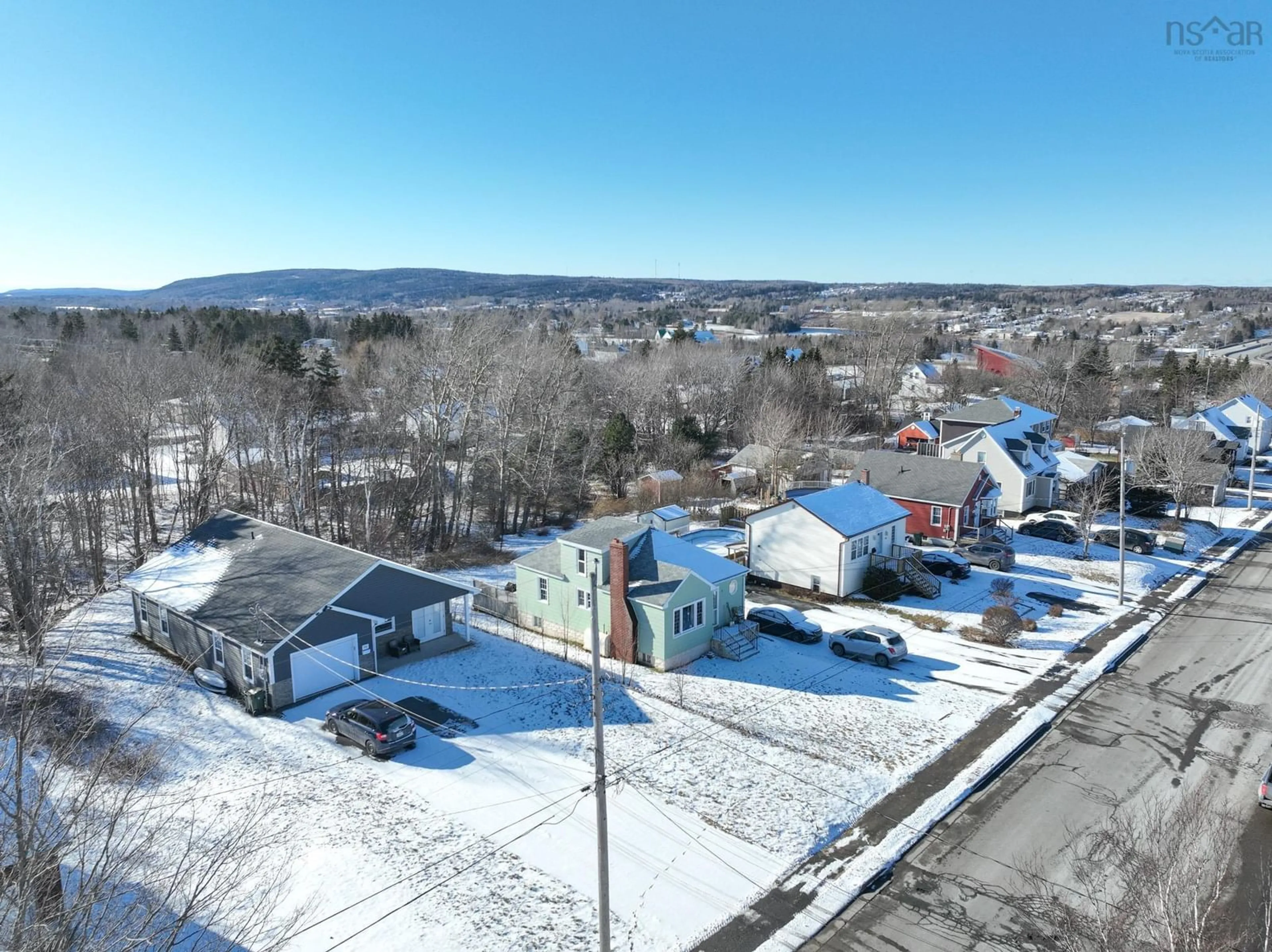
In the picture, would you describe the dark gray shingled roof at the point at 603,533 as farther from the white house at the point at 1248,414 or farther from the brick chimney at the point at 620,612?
the white house at the point at 1248,414

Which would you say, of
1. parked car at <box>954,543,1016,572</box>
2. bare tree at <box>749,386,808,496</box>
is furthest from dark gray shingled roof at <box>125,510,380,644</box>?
bare tree at <box>749,386,808,496</box>

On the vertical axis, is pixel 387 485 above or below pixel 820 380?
below

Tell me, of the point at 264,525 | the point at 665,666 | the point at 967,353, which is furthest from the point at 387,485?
the point at 967,353

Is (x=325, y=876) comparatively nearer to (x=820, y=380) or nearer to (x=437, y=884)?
(x=437, y=884)

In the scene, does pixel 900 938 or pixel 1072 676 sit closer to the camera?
pixel 900 938

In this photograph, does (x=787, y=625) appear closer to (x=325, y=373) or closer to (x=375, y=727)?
(x=375, y=727)

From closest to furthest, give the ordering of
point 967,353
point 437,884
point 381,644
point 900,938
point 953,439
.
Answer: point 900,938, point 437,884, point 381,644, point 953,439, point 967,353

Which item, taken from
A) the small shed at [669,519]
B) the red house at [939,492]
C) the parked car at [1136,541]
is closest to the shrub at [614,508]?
the small shed at [669,519]
